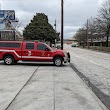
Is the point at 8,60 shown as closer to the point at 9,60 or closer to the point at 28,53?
the point at 9,60

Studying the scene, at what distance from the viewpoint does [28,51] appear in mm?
19781

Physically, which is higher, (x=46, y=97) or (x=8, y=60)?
(x=8, y=60)

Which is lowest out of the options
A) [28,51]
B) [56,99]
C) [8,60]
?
[56,99]

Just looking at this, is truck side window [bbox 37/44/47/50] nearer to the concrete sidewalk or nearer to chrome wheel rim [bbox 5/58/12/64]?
chrome wheel rim [bbox 5/58/12/64]

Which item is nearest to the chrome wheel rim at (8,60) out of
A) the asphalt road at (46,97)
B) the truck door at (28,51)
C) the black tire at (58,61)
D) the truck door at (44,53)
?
the truck door at (28,51)

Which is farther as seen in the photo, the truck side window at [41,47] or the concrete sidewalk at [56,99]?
the truck side window at [41,47]

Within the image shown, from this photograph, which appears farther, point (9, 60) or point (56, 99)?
point (9, 60)

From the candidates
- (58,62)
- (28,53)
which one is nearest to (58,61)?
(58,62)

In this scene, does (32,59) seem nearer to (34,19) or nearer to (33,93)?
(33,93)

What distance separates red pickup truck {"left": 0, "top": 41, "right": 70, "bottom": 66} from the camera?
19734mm

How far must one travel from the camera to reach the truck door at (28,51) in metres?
19.8

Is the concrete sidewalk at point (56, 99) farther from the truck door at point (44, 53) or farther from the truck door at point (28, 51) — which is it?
the truck door at point (28, 51)

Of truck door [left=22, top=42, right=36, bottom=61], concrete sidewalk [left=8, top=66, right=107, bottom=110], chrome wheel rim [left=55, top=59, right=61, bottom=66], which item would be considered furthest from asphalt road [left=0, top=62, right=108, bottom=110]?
truck door [left=22, top=42, right=36, bottom=61]

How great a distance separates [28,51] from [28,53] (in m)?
0.15
